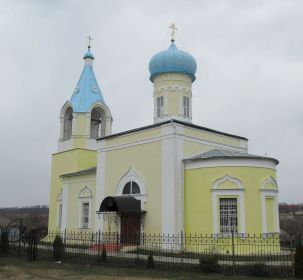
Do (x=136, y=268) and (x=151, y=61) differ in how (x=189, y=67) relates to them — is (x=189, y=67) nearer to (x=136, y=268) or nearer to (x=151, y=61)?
(x=151, y=61)

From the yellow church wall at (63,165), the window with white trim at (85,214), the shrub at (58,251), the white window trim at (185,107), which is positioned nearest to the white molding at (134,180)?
the window with white trim at (85,214)

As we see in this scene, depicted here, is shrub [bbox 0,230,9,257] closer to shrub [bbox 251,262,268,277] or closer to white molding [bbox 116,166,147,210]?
white molding [bbox 116,166,147,210]

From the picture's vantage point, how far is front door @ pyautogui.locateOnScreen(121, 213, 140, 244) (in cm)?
1698

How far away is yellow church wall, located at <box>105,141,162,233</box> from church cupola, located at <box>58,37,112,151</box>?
451 centimetres

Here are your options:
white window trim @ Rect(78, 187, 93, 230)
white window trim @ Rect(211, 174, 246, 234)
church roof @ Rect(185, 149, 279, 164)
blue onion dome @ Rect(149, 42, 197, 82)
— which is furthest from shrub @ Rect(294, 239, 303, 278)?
white window trim @ Rect(78, 187, 93, 230)

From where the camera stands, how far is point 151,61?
1969 centimetres

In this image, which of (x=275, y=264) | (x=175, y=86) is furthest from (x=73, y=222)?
(x=275, y=264)

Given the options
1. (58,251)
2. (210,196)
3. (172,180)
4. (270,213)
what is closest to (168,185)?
(172,180)

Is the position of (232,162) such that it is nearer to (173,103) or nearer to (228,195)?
(228,195)

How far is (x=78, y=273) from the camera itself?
10602 millimetres

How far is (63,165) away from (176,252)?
33.8 feet

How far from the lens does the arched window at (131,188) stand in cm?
1745

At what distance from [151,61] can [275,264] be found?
1118cm

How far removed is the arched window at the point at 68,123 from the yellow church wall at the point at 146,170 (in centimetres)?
581
